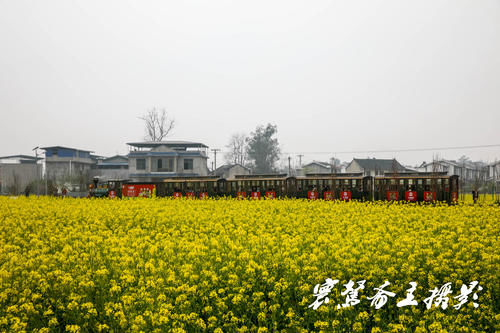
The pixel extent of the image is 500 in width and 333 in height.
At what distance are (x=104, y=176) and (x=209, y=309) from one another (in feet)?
207

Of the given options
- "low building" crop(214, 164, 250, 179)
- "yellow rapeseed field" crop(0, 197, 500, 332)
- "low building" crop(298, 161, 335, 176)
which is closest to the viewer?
"yellow rapeseed field" crop(0, 197, 500, 332)

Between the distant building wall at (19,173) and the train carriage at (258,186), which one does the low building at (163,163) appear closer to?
the distant building wall at (19,173)

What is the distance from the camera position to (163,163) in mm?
54875

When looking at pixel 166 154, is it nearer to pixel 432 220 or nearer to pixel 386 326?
pixel 432 220

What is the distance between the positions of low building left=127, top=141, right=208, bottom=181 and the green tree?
14.5 meters

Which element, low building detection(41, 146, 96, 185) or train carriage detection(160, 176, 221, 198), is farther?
low building detection(41, 146, 96, 185)

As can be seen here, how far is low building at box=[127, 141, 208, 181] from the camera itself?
54.3 m

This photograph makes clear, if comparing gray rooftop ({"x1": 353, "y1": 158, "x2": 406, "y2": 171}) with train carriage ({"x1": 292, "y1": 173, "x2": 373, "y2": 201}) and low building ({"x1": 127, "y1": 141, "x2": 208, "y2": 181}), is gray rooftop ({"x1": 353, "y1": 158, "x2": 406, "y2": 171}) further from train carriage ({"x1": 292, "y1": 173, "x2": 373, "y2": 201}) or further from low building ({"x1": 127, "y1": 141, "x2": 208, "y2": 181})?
train carriage ({"x1": 292, "y1": 173, "x2": 373, "y2": 201})

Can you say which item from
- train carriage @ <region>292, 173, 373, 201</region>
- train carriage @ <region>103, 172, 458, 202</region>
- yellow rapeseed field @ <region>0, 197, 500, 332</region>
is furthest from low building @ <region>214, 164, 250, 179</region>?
yellow rapeseed field @ <region>0, 197, 500, 332</region>

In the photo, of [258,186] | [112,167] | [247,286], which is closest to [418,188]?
[258,186]

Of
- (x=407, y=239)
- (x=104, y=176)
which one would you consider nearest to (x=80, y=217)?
(x=407, y=239)

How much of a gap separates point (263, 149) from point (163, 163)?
1984cm

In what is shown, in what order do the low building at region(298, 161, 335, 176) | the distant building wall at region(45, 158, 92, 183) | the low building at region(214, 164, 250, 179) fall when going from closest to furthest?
the distant building wall at region(45, 158, 92, 183)
the low building at region(214, 164, 250, 179)
the low building at region(298, 161, 335, 176)

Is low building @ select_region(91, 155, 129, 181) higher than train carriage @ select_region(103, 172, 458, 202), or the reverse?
low building @ select_region(91, 155, 129, 181)
